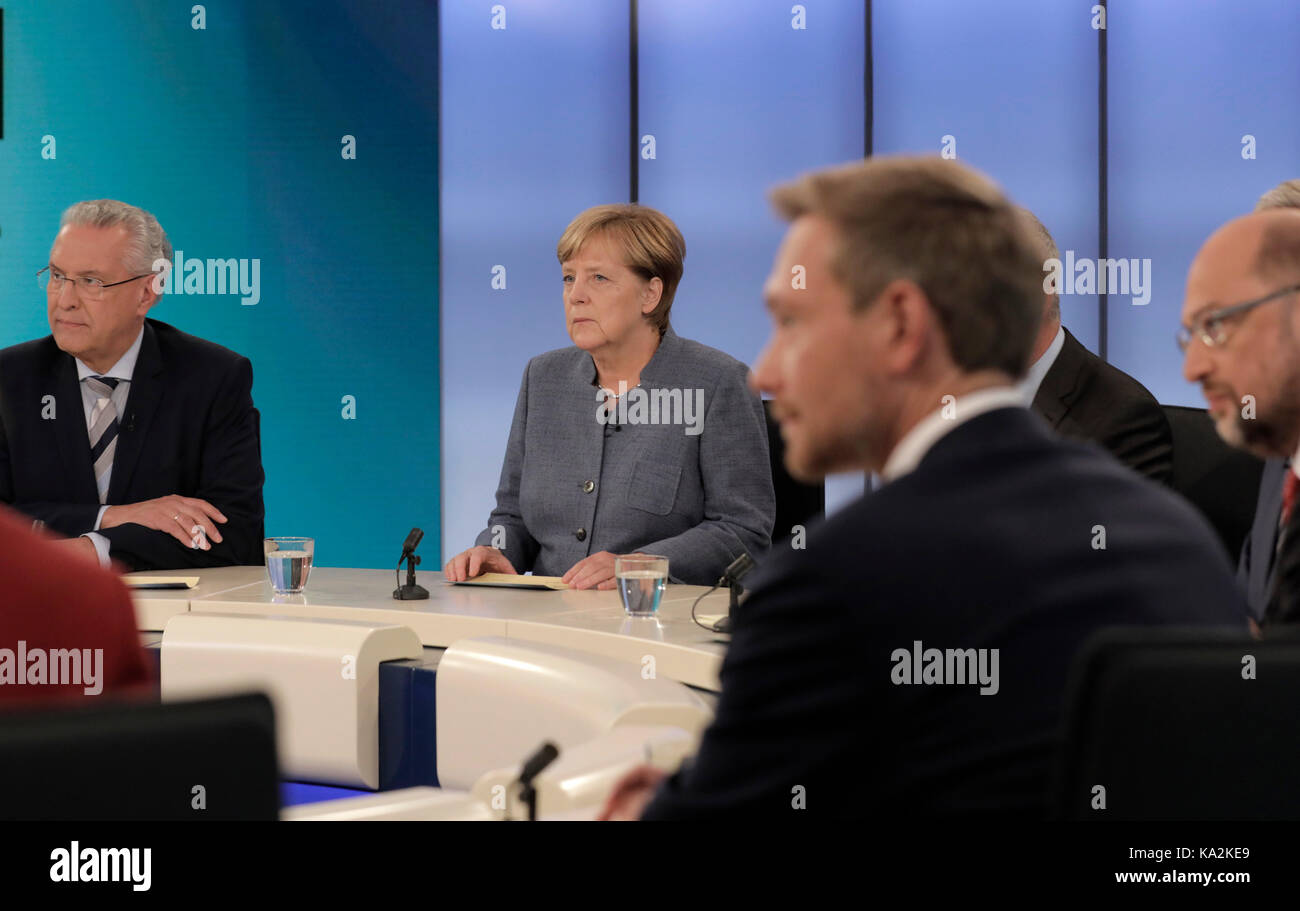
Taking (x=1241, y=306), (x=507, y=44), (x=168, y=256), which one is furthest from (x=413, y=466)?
(x=1241, y=306)

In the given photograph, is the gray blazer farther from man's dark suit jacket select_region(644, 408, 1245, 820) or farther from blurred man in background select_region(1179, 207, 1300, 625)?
man's dark suit jacket select_region(644, 408, 1245, 820)

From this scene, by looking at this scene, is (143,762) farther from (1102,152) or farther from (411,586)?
(1102,152)

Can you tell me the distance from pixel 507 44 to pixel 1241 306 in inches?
175

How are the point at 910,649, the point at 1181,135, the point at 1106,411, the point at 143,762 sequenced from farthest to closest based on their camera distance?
the point at 1181,135
the point at 1106,411
the point at 910,649
the point at 143,762

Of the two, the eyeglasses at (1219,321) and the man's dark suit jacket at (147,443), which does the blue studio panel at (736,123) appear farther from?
the eyeglasses at (1219,321)

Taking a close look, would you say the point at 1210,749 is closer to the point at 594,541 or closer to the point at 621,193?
the point at 594,541

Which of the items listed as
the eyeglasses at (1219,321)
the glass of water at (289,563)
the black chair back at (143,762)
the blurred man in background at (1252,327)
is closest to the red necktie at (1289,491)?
the blurred man in background at (1252,327)

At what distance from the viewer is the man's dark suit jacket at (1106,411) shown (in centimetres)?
262

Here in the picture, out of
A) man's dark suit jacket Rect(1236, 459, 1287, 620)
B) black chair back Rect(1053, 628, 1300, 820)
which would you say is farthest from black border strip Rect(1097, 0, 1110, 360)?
black chair back Rect(1053, 628, 1300, 820)

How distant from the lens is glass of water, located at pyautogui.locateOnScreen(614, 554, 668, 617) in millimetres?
2129

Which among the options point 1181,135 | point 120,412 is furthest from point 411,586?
point 1181,135

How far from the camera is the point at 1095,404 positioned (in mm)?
2689

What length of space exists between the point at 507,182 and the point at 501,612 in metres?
3.63

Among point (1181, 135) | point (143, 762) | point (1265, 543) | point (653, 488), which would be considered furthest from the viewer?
point (1181, 135)
